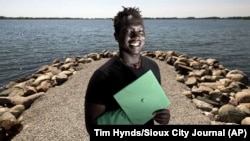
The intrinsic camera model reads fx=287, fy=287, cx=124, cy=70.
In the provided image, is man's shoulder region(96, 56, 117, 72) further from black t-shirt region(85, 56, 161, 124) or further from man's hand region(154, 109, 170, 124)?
man's hand region(154, 109, 170, 124)

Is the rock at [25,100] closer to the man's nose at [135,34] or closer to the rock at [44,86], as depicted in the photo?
the rock at [44,86]

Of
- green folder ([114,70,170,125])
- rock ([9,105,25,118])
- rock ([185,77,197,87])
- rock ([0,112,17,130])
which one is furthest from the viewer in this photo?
rock ([185,77,197,87])

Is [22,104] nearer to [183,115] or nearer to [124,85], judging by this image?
Result: [183,115]

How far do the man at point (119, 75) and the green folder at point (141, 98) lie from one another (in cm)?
5

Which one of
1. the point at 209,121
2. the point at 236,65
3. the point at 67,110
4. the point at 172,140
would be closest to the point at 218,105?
the point at 209,121

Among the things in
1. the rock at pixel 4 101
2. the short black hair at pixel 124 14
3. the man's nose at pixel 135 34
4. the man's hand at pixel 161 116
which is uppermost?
the short black hair at pixel 124 14

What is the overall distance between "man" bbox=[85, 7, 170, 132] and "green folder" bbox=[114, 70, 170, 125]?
0.05m

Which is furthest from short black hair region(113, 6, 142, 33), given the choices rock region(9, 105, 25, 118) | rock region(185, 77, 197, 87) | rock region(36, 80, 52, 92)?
rock region(185, 77, 197, 87)

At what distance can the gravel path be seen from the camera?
6613 millimetres

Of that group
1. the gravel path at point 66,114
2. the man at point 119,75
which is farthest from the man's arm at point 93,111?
the gravel path at point 66,114

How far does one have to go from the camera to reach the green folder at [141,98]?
2160 mm

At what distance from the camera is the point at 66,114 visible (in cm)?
786

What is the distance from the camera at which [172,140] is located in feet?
8.11

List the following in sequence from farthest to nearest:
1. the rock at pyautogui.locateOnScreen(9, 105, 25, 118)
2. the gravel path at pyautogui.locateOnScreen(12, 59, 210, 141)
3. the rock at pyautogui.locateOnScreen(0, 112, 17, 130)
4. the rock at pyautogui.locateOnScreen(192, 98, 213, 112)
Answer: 1. the rock at pyautogui.locateOnScreen(192, 98, 213, 112)
2. the rock at pyautogui.locateOnScreen(9, 105, 25, 118)
3. the rock at pyautogui.locateOnScreen(0, 112, 17, 130)
4. the gravel path at pyautogui.locateOnScreen(12, 59, 210, 141)
